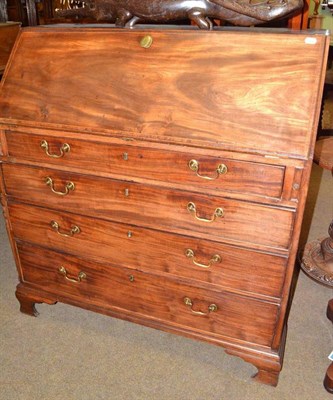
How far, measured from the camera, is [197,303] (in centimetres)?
162

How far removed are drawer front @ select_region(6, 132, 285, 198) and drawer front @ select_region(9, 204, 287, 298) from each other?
0.74 ft

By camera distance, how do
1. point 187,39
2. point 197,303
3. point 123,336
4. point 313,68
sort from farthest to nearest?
point 123,336
point 197,303
point 187,39
point 313,68

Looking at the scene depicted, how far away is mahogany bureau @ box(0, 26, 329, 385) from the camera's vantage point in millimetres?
1264

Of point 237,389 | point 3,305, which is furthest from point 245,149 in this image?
point 3,305

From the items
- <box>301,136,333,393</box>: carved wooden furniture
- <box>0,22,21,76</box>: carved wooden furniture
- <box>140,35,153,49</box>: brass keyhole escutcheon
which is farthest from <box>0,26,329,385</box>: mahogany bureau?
<box>0,22,21,76</box>: carved wooden furniture

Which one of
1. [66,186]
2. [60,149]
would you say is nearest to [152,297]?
[66,186]

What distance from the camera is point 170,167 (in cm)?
137

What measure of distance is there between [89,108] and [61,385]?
1.09 meters

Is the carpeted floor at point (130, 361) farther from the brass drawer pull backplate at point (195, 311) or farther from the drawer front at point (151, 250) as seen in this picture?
the drawer front at point (151, 250)

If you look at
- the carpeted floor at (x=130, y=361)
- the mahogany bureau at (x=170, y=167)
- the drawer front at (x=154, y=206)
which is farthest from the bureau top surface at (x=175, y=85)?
the carpeted floor at (x=130, y=361)

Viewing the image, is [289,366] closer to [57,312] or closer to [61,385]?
[61,385]

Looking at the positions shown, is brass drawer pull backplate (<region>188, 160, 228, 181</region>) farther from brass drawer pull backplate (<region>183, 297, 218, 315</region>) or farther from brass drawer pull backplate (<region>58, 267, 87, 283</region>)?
brass drawer pull backplate (<region>58, 267, 87, 283</region>)

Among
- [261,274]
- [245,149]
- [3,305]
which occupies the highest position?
[245,149]

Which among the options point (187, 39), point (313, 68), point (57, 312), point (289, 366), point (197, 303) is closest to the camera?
point (313, 68)
